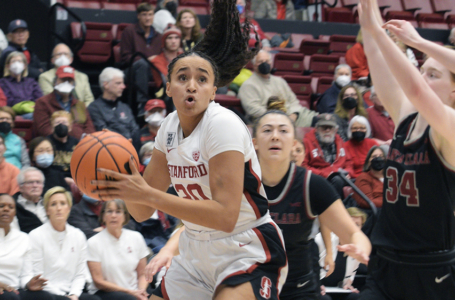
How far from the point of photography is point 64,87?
257 inches

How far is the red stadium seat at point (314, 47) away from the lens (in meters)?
9.80

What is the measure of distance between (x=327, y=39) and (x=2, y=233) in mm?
7384

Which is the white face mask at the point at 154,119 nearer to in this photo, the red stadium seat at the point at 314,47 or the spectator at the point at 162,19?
the spectator at the point at 162,19

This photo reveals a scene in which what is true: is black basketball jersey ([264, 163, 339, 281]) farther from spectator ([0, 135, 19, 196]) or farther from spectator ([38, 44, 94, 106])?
spectator ([38, 44, 94, 106])

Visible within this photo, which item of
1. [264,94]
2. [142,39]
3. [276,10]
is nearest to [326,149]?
[264,94]

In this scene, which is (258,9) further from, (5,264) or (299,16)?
(5,264)

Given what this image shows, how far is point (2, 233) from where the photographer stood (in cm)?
458

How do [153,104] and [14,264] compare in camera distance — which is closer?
[14,264]

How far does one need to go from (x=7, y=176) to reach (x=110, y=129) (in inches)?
57.2

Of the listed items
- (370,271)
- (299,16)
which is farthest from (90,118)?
(299,16)

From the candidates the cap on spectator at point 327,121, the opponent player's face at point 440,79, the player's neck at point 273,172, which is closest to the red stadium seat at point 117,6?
the cap on spectator at point 327,121

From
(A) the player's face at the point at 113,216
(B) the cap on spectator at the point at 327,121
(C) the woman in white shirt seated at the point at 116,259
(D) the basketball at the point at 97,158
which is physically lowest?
(C) the woman in white shirt seated at the point at 116,259

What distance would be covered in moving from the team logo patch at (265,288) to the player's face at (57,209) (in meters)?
2.77

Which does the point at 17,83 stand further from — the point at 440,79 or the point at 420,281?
the point at 420,281
